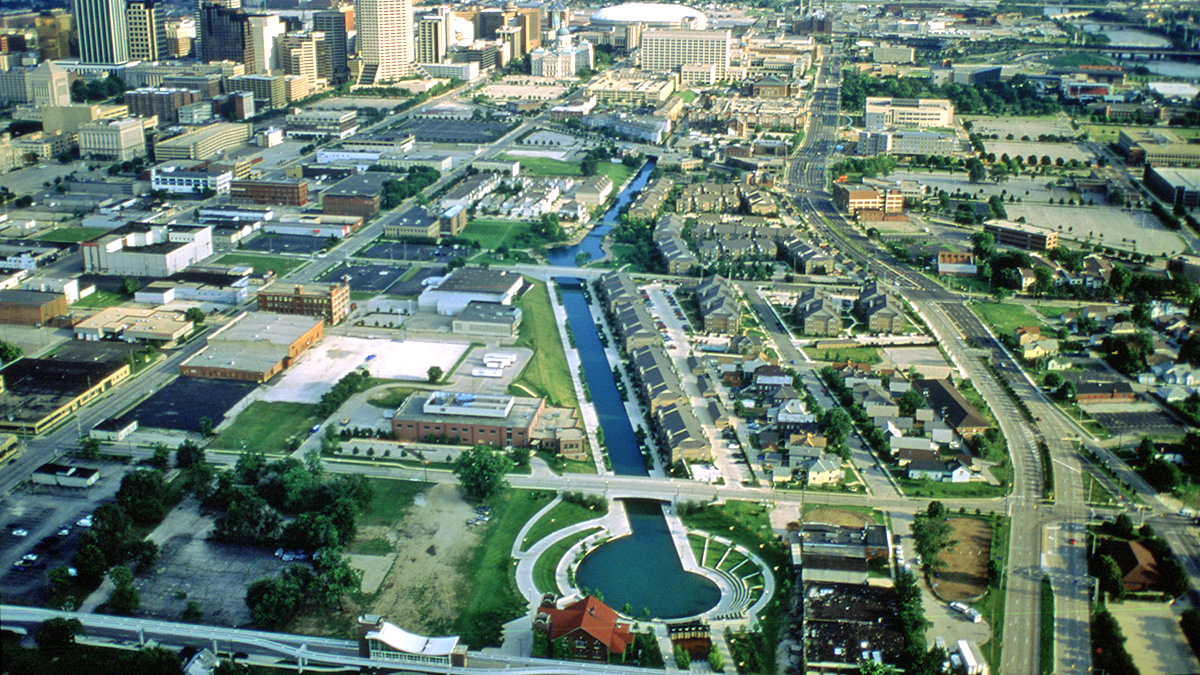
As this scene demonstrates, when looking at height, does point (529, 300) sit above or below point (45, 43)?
below

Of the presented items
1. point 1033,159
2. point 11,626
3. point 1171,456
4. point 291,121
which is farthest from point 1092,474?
point 291,121

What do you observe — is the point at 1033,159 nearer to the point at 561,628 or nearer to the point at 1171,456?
the point at 1171,456

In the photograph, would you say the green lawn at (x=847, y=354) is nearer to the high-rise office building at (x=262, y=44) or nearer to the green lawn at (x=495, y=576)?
the green lawn at (x=495, y=576)

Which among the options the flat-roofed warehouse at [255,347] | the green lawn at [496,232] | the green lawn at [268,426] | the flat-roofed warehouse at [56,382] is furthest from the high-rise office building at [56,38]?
the green lawn at [268,426]

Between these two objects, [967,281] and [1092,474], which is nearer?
[1092,474]

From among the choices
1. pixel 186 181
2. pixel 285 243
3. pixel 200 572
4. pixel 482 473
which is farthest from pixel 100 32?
pixel 200 572

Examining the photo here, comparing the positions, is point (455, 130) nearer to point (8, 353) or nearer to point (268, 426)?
point (8, 353)
